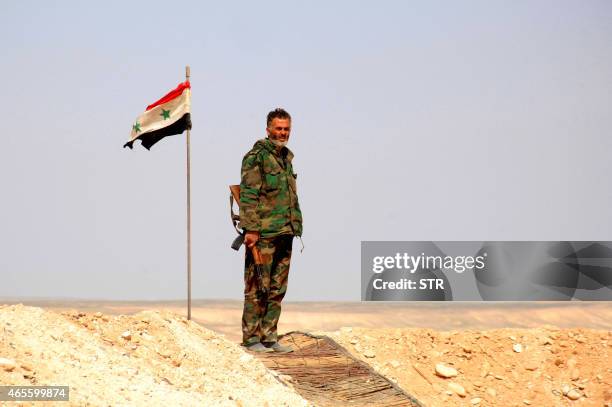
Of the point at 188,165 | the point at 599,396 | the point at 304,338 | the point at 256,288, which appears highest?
the point at 188,165

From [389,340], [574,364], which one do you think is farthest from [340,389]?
[574,364]

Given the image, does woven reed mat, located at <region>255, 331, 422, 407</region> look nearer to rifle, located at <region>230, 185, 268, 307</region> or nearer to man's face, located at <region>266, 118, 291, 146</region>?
rifle, located at <region>230, 185, 268, 307</region>

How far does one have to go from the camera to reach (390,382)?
11.7 metres

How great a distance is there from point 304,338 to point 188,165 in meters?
3.19

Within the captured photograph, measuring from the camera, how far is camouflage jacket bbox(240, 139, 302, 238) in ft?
38.2

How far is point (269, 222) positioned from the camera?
11.7 metres

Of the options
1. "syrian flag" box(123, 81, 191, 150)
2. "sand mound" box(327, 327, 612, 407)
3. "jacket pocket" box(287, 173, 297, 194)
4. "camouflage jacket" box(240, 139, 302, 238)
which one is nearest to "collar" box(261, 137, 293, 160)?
"camouflage jacket" box(240, 139, 302, 238)

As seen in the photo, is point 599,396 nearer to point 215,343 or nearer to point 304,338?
point 304,338

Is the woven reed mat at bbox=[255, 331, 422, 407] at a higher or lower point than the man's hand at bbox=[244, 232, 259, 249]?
lower

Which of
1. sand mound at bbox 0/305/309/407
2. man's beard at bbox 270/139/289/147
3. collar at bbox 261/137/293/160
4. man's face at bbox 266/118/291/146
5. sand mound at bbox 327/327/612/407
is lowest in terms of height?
sand mound at bbox 327/327/612/407

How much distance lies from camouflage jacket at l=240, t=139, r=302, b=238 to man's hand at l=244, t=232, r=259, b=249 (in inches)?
2.9

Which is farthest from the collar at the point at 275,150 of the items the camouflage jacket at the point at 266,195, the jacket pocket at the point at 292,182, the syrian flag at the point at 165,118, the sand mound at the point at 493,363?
the sand mound at the point at 493,363

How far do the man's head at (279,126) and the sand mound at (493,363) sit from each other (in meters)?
3.43

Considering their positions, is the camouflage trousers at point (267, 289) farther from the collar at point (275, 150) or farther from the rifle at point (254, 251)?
the collar at point (275, 150)
